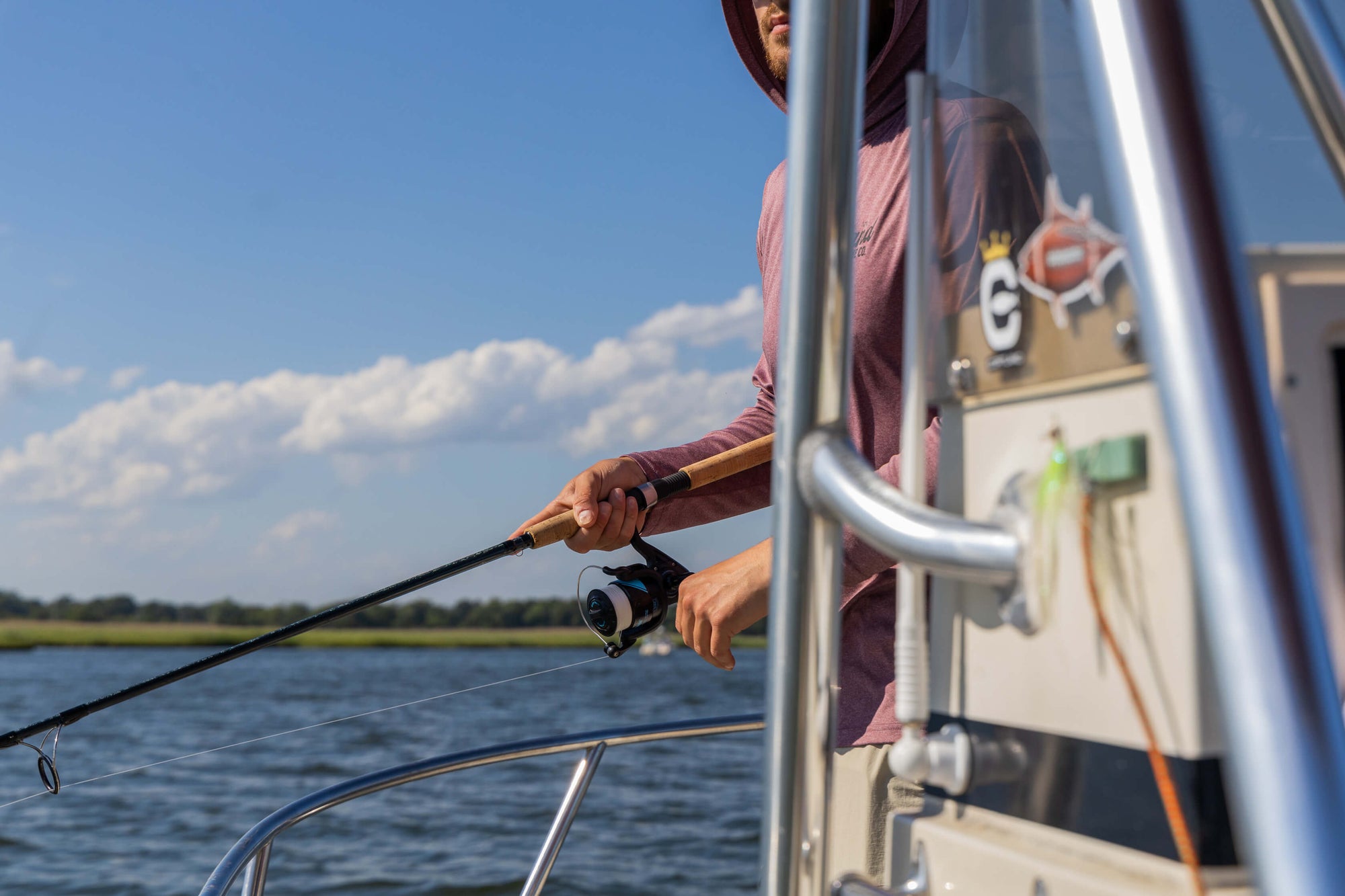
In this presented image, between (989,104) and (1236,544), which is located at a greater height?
(989,104)

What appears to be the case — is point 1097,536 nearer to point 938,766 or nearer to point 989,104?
point 938,766

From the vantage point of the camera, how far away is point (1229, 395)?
13.4 inches

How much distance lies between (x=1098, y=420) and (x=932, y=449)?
0.41 metres

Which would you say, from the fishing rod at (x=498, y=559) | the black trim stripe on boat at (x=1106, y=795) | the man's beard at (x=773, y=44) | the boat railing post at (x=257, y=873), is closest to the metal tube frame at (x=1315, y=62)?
the black trim stripe on boat at (x=1106, y=795)

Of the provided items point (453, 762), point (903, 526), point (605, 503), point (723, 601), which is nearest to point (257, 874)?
point (453, 762)

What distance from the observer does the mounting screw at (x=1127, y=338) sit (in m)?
0.53

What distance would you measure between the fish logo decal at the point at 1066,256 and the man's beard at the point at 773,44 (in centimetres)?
84

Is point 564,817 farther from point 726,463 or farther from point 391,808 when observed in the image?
point 391,808

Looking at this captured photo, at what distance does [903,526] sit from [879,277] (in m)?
0.67

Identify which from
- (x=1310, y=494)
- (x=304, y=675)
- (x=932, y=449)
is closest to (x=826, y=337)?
(x=1310, y=494)

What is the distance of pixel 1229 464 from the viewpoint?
0.33 metres

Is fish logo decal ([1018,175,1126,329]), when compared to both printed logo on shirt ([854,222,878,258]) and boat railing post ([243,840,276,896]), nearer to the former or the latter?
printed logo on shirt ([854,222,878,258])

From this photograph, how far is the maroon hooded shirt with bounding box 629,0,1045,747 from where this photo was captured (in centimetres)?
67

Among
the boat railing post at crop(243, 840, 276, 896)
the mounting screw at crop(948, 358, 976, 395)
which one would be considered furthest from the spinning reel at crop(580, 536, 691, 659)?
the mounting screw at crop(948, 358, 976, 395)
